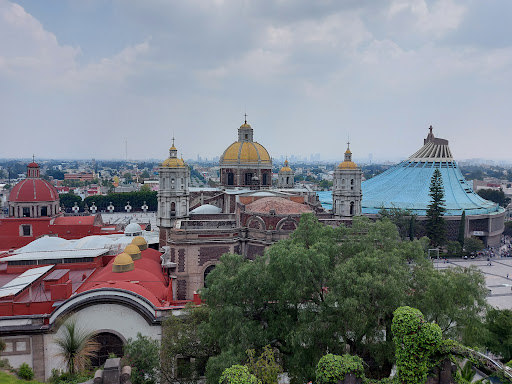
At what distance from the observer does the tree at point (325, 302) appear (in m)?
10.8

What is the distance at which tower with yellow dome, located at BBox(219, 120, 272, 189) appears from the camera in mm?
35550

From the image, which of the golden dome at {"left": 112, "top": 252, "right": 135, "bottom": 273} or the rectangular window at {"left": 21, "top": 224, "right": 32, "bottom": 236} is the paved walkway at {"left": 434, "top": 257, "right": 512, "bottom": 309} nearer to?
the golden dome at {"left": 112, "top": 252, "right": 135, "bottom": 273}

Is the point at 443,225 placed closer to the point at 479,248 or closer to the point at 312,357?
the point at 479,248

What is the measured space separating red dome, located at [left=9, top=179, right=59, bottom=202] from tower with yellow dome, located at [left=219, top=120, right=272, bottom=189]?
52.9 ft

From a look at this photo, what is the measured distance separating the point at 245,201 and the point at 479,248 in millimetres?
28361

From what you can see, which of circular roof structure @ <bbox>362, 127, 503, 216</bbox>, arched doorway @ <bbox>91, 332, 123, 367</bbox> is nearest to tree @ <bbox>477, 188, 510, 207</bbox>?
circular roof structure @ <bbox>362, 127, 503, 216</bbox>

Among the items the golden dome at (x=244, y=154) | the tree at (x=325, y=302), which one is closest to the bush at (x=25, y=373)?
the tree at (x=325, y=302)

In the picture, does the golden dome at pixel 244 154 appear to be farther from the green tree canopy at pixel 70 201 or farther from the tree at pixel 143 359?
the green tree canopy at pixel 70 201

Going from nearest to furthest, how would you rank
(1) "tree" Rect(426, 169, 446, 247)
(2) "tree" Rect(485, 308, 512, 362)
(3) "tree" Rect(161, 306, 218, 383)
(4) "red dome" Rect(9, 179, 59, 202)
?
(3) "tree" Rect(161, 306, 218, 383)
(2) "tree" Rect(485, 308, 512, 362)
(4) "red dome" Rect(9, 179, 59, 202)
(1) "tree" Rect(426, 169, 446, 247)

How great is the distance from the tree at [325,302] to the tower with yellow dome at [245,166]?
22.9 m

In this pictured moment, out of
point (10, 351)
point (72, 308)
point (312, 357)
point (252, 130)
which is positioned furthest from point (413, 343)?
point (252, 130)

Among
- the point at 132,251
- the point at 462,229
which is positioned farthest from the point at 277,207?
the point at 462,229

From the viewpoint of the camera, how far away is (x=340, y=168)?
107 ft

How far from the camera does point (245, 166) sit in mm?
35562
